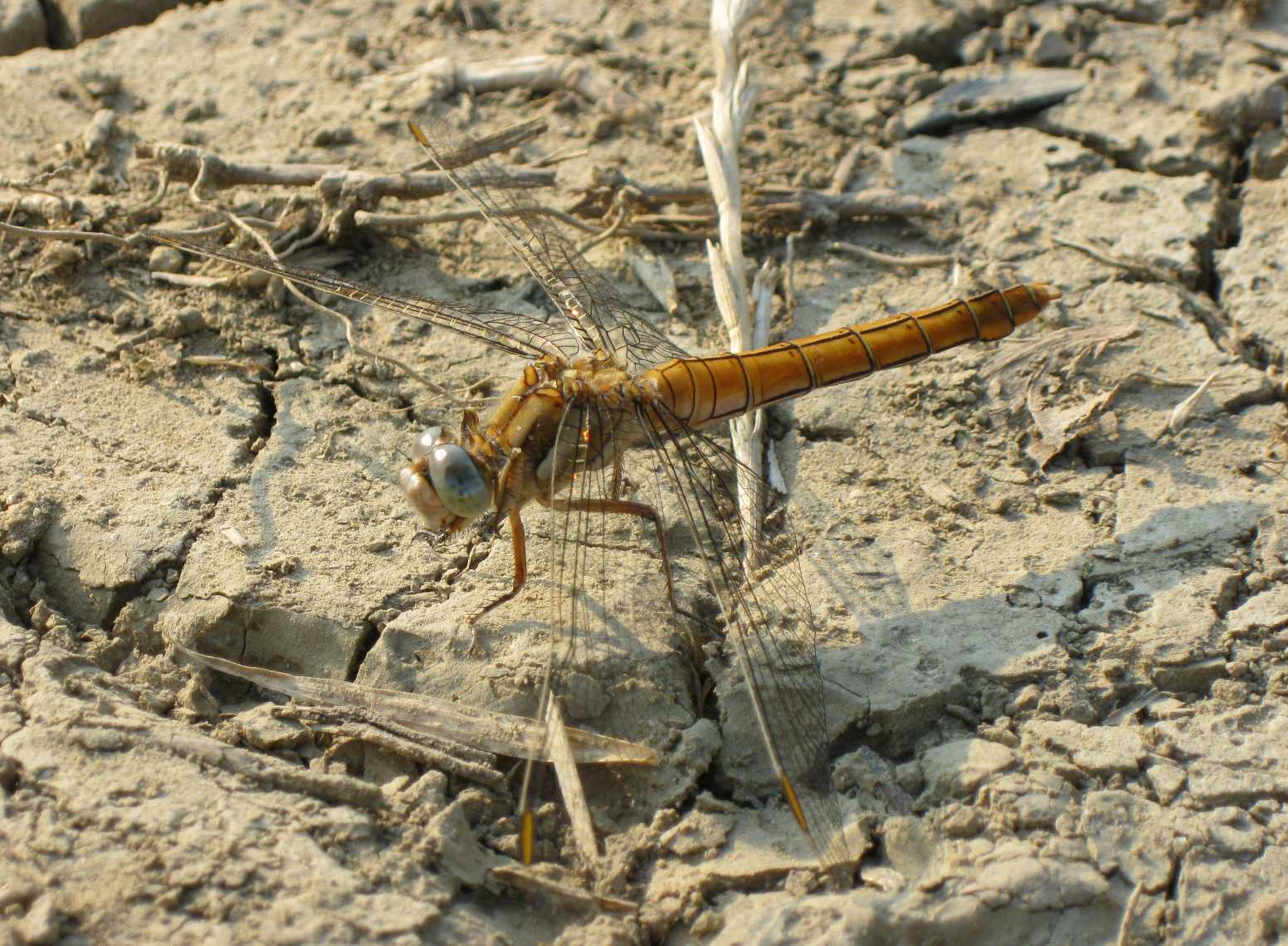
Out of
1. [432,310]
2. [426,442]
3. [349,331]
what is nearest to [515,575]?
[426,442]

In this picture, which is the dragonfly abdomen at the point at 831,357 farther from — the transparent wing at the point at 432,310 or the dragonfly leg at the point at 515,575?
the dragonfly leg at the point at 515,575

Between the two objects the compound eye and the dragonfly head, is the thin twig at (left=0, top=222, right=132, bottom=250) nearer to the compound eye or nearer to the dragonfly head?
the compound eye

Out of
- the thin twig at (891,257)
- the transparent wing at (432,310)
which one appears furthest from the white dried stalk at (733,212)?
the transparent wing at (432,310)

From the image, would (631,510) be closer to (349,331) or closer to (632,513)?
(632,513)

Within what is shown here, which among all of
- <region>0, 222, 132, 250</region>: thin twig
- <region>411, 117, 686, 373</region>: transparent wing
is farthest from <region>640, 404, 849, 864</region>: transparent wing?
<region>0, 222, 132, 250</region>: thin twig

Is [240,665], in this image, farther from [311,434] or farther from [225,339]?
[225,339]
